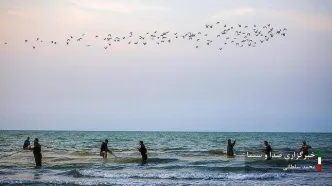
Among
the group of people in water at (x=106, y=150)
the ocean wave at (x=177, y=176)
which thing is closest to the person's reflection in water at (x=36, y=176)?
the ocean wave at (x=177, y=176)

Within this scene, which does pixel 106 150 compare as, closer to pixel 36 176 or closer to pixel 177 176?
pixel 36 176

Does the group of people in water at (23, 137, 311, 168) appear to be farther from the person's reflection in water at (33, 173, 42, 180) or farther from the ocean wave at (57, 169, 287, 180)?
the ocean wave at (57, 169, 287, 180)

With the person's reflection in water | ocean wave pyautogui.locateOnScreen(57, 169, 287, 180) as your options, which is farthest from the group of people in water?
ocean wave pyautogui.locateOnScreen(57, 169, 287, 180)

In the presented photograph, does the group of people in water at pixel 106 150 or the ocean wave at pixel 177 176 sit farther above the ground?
the group of people in water at pixel 106 150

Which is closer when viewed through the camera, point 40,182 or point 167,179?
point 40,182

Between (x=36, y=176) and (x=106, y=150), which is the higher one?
(x=106, y=150)

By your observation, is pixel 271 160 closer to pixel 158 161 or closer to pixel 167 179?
pixel 158 161

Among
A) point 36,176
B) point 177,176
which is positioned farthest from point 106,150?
point 177,176

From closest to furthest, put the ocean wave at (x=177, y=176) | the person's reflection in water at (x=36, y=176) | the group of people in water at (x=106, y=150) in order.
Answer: the person's reflection in water at (x=36, y=176) < the ocean wave at (x=177, y=176) < the group of people in water at (x=106, y=150)

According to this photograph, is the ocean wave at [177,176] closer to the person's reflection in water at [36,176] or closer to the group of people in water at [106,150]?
the person's reflection in water at [36,176]

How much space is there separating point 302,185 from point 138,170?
35.1ft

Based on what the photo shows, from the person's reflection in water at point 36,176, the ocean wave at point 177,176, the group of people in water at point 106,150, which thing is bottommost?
the person's reflection in water at point 36,176

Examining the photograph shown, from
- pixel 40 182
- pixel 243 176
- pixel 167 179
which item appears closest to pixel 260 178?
pixel 243 176

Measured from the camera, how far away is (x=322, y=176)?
2436cm
